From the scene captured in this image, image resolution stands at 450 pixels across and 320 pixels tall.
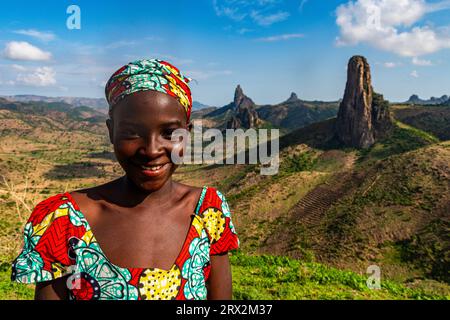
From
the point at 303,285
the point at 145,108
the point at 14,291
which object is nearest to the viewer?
the point at 145,108

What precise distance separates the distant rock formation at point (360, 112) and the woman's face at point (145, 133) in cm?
7326

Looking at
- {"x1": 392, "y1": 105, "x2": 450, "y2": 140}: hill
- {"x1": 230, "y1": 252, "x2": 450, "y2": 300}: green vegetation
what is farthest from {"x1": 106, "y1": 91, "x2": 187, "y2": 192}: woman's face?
{"x1": 392, "y1": 105, "x2": 450, "y2": 140}: hill

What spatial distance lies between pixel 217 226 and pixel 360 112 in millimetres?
75690

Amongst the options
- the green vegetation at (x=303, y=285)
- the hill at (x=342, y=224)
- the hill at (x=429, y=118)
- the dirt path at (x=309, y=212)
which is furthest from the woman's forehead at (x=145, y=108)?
the hill at (x=429, y=118)

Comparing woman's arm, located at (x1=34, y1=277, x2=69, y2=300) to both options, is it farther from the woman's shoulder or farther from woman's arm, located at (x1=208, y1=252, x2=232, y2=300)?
woman's arm, located at (x1=208, y1=252, x2=232, y2=300)

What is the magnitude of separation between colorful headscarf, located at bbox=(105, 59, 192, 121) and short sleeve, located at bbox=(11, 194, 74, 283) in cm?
71

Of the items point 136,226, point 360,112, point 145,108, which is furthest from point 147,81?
point 360,112

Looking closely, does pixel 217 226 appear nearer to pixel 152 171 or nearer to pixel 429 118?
pixel 152 171

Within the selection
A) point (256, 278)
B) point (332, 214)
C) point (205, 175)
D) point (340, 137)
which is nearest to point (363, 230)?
point (332, 214)

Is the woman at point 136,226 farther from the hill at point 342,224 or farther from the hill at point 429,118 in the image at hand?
the hill at point 429,118

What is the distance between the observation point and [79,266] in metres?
1.90
